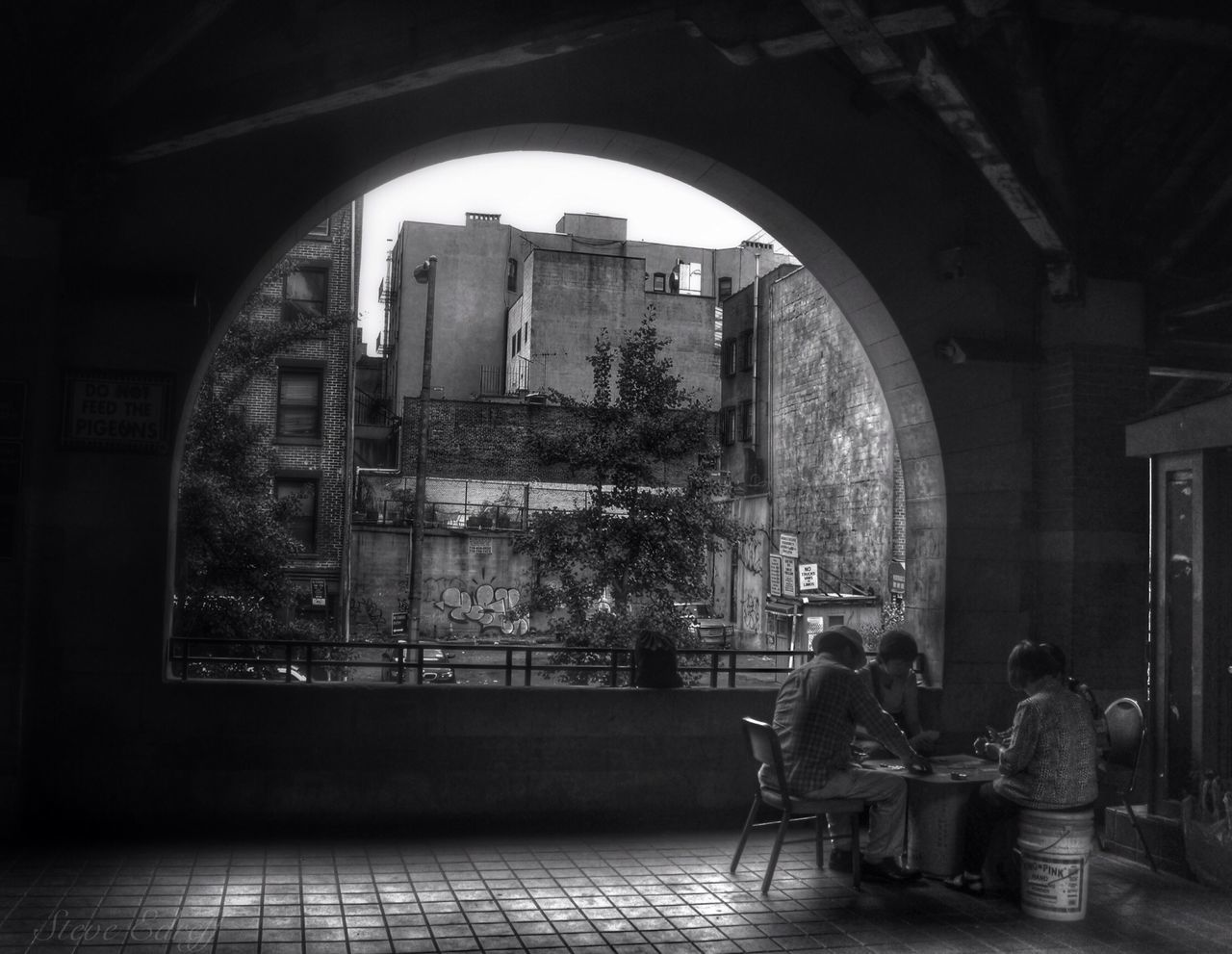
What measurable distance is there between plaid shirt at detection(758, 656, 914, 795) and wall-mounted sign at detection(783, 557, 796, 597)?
22118mm

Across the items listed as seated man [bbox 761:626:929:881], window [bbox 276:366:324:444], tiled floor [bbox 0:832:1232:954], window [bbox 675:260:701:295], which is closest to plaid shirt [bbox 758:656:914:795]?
seated man [bbox 761:626:929:881]

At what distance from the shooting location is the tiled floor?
18.3 ft

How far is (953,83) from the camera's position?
21.6ft

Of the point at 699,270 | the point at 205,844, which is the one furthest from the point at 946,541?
the point at 699,270

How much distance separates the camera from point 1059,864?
617cm

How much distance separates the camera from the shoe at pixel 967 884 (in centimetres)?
664

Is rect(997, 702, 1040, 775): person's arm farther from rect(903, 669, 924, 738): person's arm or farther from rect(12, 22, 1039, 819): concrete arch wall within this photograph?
rect(12, 22, 1039, 819): concrete arch wall

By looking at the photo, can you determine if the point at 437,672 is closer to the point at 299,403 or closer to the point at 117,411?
the point at 299,403

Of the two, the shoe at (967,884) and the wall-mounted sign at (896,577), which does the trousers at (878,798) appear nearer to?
the shoe at (967,884)

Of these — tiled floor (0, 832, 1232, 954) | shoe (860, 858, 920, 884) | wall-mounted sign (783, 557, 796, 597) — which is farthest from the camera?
wall-mounted sign (783, 557, 796, 597)

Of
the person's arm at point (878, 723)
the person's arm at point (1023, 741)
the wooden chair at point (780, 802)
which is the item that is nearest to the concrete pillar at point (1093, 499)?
the person's arm at point (1023, 741)

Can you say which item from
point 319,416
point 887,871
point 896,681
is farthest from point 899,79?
point 319,416

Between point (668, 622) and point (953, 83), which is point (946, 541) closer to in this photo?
point (953, 83)

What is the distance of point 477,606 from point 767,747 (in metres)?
29.1
